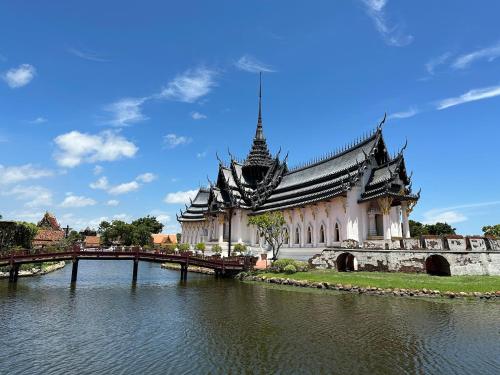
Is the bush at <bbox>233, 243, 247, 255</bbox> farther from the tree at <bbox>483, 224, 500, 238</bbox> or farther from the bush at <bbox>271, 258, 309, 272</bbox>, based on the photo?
the tree at <bbox>483, 224, 500, 238</bbox>

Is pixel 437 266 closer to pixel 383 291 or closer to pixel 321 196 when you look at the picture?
pixel 383 291

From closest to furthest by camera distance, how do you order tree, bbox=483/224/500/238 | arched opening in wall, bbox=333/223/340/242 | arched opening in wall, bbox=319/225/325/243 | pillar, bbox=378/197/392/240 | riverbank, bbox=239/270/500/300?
riverbank, bbox=239/270/500/300 < pillar, bbox=378/197/392/240 < arched opening in wall, bbox=333/223/340/242 < arched opening in wall, bbox=319/225/325/243 < tree, bbox=483/224/500/238

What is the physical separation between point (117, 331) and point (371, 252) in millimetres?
21597

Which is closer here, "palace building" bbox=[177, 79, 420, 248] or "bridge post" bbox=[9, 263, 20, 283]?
"bridge post" bbox=[9, 263, 20, 283]

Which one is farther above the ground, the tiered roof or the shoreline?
→ the tiered roof

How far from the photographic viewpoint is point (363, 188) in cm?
3662

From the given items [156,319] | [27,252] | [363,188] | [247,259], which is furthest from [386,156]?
[27,252]

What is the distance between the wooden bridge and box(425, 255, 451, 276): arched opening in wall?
52.5 ft

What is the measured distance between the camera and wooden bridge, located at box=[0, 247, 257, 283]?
30.8 m

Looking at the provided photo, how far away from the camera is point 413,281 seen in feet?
79.6

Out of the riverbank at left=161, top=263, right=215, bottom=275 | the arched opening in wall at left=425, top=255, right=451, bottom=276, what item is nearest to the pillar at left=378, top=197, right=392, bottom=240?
the arched opening in wall at left=425, top=255, right=451, bottom=276

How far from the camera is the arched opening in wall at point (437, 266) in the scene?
28.5 m

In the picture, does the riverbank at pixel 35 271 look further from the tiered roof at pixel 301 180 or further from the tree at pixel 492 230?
the tree at pixel 492 230

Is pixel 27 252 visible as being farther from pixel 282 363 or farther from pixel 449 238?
pixel 449 238
